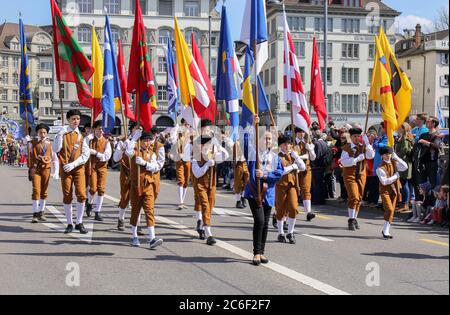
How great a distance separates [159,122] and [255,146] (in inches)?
2704

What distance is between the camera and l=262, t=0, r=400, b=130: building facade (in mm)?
76250

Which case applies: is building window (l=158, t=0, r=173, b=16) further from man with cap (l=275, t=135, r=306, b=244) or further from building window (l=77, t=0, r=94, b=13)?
man with cap (l=275, t=135, r=306, b=244)

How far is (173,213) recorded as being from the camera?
1507 centimetres

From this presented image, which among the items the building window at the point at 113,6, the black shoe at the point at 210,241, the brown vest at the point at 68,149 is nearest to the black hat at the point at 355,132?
the black shoe at the point at 210,241

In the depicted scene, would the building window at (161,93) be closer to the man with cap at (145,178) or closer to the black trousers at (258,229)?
the man with cap at (145,178)

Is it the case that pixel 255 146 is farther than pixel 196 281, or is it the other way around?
pixel 255 146

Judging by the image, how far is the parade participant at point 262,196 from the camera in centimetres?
908

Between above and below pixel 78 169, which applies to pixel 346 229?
below

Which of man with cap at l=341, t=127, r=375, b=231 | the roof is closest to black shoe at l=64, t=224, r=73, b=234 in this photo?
man with cap at l=341, t=127, r=375, b=231

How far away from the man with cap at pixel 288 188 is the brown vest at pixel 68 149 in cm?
353

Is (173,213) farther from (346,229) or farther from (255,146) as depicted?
(255,146)

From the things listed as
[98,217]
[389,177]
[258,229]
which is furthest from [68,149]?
[389,177]

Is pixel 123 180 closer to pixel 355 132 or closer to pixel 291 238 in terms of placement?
pixel 291 238

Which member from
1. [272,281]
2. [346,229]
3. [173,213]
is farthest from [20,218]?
[272,281]
